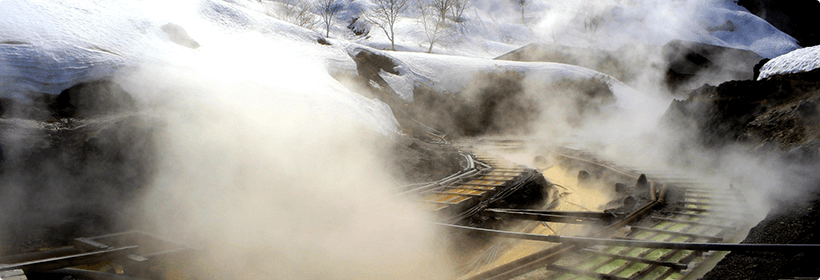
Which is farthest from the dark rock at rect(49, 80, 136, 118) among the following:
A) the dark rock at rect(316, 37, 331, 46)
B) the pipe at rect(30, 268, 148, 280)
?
the dark rock at rect(316, 37, 331, 46)

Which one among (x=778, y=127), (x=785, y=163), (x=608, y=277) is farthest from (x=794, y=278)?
(x=778, y=127)

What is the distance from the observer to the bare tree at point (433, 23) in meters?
34.0

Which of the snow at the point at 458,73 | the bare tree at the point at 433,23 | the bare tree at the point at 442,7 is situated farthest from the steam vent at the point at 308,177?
the bare tree at the point at 442,7

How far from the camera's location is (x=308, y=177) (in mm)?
4738

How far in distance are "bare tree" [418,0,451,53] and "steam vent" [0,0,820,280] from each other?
23981 millimetres

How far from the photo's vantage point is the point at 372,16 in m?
41.1

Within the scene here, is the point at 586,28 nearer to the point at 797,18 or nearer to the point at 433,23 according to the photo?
the point at 433,23

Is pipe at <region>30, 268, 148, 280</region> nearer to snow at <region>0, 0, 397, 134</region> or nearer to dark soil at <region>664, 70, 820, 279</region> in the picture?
snow at <region>0, 0, 397, 134</region>

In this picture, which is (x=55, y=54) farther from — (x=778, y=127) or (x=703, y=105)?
(x=703, y=105)

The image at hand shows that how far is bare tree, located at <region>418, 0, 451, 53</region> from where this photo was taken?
34050mm

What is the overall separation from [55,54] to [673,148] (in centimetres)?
1012

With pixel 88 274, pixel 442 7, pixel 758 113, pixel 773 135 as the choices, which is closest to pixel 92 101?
pixel 88 274

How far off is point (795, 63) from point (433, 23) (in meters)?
33.3

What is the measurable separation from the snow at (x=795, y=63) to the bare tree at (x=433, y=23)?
23759 millimetres
